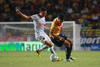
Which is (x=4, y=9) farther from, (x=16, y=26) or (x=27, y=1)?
(x=16, y=26)

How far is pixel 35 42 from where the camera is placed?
22.1 m

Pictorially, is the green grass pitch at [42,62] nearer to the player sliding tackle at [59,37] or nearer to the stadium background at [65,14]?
the player sliding tackle at [59,37]

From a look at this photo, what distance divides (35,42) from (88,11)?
5878 mm

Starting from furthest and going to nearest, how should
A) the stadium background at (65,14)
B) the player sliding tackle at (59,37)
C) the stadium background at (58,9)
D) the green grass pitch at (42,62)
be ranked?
the stadium background at (58,9)
the stadium background at (65,14)
the player sliding tackle at (59,37)
the green grass pitch at (42,62)

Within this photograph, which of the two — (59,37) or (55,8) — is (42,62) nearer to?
(59,37)

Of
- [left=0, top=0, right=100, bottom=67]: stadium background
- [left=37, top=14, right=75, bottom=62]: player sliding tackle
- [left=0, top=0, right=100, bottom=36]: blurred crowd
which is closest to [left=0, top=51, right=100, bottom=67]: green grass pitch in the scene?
[left=37, top=14, right=75, bottom=62]: player sliding tackle

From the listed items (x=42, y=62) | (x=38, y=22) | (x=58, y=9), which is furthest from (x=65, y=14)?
(x=42, y=62)

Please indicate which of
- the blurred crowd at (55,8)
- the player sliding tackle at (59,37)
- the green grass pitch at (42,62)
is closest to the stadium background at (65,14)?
the blurred crowd at (55,8)

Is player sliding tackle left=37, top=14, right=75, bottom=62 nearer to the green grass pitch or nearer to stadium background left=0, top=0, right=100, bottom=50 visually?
the green grass pitch

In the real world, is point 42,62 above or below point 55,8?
below

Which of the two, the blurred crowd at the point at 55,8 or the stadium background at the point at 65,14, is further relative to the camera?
the blurred crowd at the point at 55,8

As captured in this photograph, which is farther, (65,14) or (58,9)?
(58,9)

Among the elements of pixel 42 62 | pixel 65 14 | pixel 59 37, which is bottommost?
pixel 42 62

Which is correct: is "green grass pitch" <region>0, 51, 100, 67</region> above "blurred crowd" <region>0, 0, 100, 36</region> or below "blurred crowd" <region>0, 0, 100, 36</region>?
below
